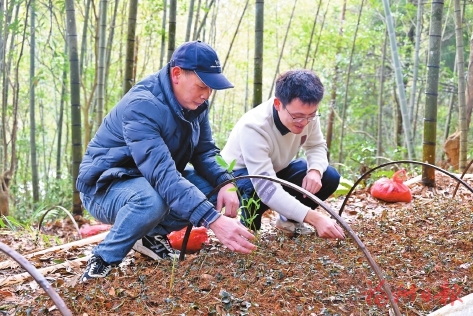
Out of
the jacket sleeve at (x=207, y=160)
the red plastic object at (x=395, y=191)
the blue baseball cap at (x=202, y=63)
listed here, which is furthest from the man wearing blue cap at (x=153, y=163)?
the red plastic object at (x=395, y=191)

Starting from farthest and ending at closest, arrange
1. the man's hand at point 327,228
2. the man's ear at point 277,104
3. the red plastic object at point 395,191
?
1. the red plastic object at point 395,191
2. the man's ear at point 277,104
3. the man's hand at point 327,228

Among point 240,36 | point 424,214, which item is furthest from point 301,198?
point 240,36

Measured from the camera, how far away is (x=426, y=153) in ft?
14.0

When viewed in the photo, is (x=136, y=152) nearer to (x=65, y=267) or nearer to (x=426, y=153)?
(x=65, y=267)

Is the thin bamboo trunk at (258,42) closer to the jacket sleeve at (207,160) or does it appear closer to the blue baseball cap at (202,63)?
the jacket sleeve at (207,160)

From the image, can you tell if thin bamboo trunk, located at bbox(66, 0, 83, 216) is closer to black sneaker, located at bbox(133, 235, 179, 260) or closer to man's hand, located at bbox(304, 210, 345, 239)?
black sneaker, located at bbox(133, 235, 179, 260)

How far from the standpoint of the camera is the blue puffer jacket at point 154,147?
2.25 metres

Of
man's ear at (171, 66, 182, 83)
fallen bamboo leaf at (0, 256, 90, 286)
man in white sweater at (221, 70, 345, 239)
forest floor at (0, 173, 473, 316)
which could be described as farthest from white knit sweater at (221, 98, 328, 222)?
fallen bamboo leaf at (0, 256, 90, 286)

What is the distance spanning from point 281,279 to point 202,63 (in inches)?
42.3

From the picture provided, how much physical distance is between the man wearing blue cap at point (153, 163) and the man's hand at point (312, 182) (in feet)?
1.97

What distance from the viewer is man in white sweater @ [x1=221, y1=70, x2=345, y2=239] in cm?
267

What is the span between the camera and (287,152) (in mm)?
3205

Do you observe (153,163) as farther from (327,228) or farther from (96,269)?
(327,228)

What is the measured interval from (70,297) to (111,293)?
17cm
